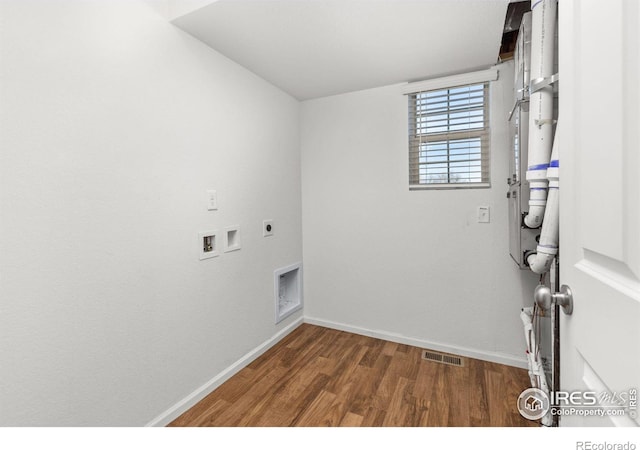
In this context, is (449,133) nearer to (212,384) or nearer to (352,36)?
(352,36)

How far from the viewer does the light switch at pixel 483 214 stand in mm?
2145

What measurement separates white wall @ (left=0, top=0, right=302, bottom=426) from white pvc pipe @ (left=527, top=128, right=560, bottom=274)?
1773 mm

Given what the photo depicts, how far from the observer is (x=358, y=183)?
8.51 ft

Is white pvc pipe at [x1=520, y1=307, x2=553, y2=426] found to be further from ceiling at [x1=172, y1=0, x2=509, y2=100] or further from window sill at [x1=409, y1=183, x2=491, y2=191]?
ceiling at [x1=172, y1=0, x2=509, y2=100]

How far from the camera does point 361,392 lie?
183 cm

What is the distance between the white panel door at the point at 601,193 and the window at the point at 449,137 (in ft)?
5.08

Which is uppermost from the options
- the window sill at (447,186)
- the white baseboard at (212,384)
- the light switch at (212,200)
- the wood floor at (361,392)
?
the window sill at (447,186)

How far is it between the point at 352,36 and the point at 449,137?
3.57 ft

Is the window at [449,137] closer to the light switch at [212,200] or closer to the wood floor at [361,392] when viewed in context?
the wood floor at [361,392]

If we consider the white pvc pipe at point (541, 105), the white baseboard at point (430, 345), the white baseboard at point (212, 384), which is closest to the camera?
the white pvc pipe at point (541, 105)

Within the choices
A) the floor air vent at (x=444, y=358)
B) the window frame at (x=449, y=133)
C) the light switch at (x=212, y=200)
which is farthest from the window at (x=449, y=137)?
the light switch at (x=212, y=200)

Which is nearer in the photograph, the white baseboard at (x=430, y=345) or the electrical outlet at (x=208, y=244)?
the electrical outlet at (x=208, y=244)
